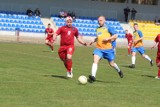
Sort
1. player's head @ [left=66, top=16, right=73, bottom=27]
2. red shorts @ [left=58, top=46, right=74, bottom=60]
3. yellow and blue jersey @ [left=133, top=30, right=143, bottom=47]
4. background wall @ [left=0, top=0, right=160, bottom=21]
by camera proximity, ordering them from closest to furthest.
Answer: player's head @ [left=66, top=16, right=73, bottom=27]
red shorts @ [left=58, top=46, right=74, bottom=60]
yellow and blue jersey @ [left=133, top=30, right=143, bottom=47]
background wall @ [left=0, top=0, right=160, bottom=21]

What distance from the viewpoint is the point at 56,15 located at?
59250mm

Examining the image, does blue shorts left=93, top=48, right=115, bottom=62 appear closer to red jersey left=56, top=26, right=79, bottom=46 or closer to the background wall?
red jersey left=56, top=26, right=79, bottom=46

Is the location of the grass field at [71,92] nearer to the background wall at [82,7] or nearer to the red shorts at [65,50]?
the red shorts at [65,50]

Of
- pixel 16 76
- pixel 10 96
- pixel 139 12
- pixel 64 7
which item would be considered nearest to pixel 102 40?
pixel 16 76

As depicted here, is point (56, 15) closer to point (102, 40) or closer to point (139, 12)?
point (139, 12)

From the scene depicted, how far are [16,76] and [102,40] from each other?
3076mm

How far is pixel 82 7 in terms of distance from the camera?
61.6 metres

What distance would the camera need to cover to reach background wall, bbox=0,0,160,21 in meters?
58.0

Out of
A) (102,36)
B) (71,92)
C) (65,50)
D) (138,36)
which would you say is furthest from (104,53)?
(138,36)

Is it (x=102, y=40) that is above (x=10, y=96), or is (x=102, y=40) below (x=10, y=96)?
above

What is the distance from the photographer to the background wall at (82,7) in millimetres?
58031

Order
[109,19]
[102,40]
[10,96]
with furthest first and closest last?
[109,19] < [102,40] < [10,96]

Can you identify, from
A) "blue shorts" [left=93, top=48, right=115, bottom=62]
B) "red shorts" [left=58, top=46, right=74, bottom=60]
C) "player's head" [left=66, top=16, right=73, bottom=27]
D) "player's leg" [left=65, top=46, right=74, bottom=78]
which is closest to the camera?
"blue shorts" [left=93, top=48, right=115, bottom=62]

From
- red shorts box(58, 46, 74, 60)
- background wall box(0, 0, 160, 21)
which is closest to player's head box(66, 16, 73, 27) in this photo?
red shorts box(58, 46, 74, 60)
